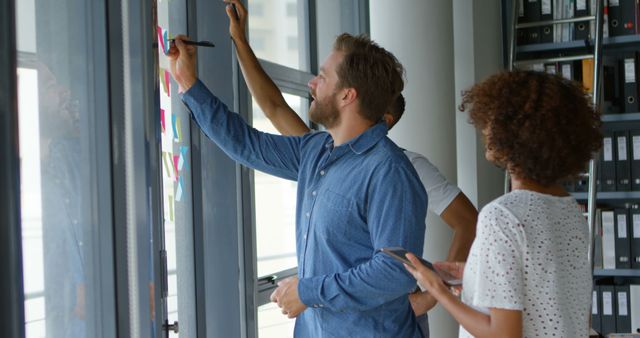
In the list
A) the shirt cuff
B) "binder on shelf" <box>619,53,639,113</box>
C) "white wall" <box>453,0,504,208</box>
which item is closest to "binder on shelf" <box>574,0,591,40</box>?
"binder on shelf" <box>619,53,639,113</box>

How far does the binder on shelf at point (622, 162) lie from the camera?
14.0ft

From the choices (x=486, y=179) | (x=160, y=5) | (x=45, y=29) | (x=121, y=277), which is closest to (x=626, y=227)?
(x=486, y=179)

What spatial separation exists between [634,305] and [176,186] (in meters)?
2.90

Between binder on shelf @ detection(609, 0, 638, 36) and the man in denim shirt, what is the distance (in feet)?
8.86

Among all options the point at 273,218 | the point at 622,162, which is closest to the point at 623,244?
the point at 622,162

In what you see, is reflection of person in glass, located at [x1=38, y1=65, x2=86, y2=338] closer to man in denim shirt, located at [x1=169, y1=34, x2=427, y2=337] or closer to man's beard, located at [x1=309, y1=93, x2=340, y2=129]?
man in denim shirt, located at [x1=169, y1=34, x2=427, y2=337]

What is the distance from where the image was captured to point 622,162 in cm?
429

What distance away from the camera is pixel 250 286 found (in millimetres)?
2650

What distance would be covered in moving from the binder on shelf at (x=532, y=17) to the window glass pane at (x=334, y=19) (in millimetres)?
1144

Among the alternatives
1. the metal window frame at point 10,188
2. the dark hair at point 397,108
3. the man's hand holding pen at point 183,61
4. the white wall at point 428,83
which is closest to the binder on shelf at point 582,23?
the white wall at point 428,83

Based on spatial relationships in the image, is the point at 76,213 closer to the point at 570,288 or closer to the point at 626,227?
the point at 570,288

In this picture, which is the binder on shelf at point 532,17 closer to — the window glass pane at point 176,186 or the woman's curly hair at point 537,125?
the window glass pane at point 176,186

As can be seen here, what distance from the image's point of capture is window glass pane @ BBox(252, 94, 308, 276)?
300 cm

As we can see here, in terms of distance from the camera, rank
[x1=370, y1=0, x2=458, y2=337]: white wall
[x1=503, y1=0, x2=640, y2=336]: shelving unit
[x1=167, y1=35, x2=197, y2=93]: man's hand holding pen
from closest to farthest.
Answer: [x1=167, y1=35, x2=197, y2=93]: man's hand holding pen, [x1=370, y1=0, x2=458, y2=337]: white wall, [x1=503, y1=0, x2=640, y2=336]: shelving unit
